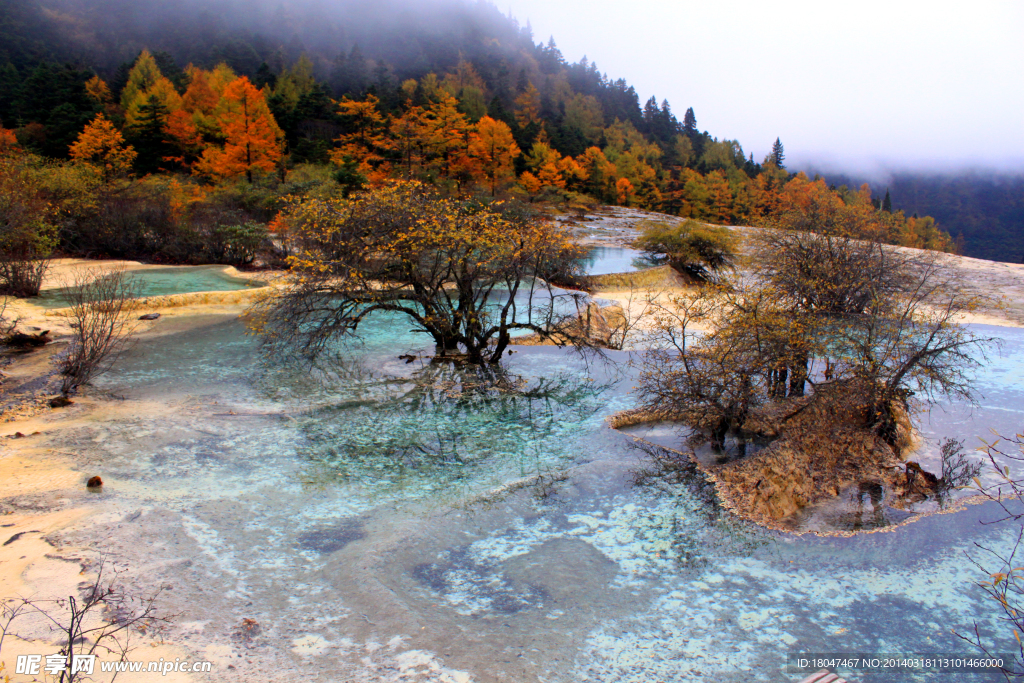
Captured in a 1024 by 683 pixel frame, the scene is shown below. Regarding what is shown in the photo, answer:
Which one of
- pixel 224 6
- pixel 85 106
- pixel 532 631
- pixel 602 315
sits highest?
pixel 224 6

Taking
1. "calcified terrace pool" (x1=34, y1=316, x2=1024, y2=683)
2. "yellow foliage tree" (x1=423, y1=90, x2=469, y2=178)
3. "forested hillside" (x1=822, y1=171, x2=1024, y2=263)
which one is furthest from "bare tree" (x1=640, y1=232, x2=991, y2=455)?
"forested hillside" (x1=822, y1=171, x2=1024, y2=263)

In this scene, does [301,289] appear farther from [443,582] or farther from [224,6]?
[224,6]

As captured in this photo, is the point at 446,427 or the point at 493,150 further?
the point at 493,150

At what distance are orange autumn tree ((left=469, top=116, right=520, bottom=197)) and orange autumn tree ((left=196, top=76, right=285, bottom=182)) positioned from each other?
711 inches

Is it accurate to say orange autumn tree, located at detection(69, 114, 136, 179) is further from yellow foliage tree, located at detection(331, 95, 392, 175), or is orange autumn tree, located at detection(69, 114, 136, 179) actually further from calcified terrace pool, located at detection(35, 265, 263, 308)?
calcified terrace pool, located at detection(35, 265, 263, 308)

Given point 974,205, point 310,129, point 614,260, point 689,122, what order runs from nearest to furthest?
point 614,260, point 310,129, point 689,122, point 974,205

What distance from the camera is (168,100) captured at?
5309 centimetres

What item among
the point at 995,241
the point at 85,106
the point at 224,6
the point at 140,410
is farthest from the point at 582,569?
the point at 224,6

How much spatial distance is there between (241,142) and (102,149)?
29.9ft

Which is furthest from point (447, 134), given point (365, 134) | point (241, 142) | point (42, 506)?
point (42, 506)

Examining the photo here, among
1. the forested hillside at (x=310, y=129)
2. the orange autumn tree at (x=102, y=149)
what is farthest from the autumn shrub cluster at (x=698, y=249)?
the orange autumn tree at (x=102, y=149)

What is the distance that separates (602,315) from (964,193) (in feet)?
490

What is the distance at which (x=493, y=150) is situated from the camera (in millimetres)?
60750

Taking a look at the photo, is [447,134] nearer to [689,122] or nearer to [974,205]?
[689,122]
